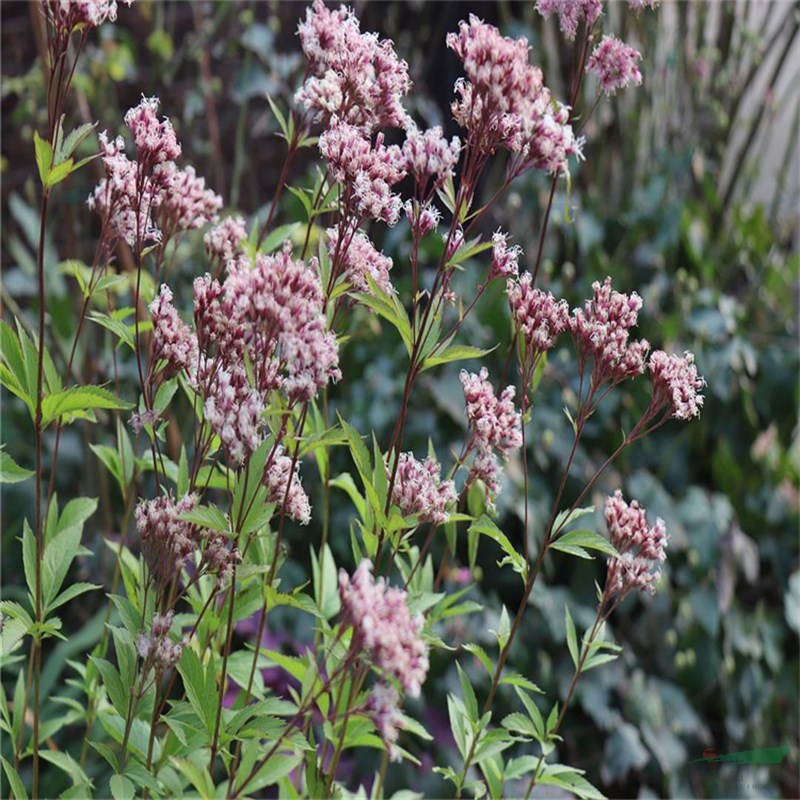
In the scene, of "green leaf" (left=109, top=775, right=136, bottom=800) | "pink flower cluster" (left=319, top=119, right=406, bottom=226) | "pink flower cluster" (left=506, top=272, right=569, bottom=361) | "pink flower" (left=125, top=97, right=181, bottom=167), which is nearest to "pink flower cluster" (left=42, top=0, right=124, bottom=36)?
"pink flower" (left=125, top=97, right=181, bottom=167)

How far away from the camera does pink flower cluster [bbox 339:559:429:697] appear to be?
716mm

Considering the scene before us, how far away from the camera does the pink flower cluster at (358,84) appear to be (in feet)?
3.07

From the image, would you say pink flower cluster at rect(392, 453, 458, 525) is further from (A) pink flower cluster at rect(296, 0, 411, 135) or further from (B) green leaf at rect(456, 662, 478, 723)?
(A) pink flower cluster at rect(296, 0, 411, 135)

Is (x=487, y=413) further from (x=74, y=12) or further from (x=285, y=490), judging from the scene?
(x=74, y=12)

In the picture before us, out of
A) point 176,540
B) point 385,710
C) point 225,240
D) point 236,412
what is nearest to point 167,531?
point 176,540

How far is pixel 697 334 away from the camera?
2615mm

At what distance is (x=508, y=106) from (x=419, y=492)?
0.33 metres

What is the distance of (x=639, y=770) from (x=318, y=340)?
1.70 m

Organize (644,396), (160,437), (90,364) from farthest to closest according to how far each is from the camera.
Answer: (644,396) < (90,364) < (160,437)

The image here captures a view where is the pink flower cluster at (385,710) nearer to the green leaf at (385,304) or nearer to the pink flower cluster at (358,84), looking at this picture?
the green leaf at (385,304)

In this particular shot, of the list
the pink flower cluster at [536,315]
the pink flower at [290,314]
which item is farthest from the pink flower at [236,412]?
the pink flower cluster at [536,315]

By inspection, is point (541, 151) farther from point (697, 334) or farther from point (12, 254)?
point (12, 254)

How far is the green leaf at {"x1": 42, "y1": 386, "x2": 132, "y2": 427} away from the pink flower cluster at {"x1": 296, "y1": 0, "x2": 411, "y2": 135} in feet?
0.98

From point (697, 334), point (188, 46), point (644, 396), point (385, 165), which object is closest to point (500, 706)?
point (644, 396)
